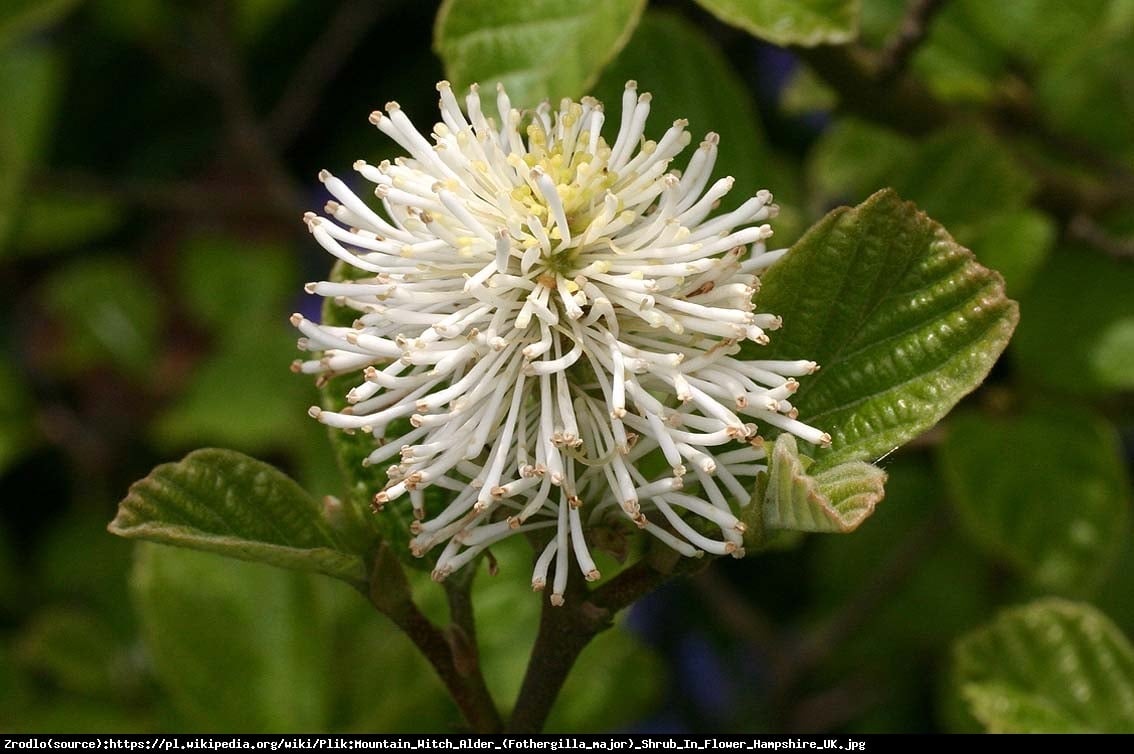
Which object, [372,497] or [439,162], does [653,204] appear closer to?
[439,162]

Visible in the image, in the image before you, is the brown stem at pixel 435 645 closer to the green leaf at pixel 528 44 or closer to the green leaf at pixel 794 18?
the green leaf at pixel 528 44

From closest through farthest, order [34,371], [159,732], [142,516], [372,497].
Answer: [142,516], [372,497], [159,732], [34,371]

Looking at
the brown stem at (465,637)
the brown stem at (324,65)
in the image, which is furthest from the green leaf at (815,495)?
the brown stem at (324,65)

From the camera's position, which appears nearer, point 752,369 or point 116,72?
point 752,369

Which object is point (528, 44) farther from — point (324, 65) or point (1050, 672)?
point (324, 65)

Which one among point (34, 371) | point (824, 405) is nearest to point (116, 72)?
point (34, 371)

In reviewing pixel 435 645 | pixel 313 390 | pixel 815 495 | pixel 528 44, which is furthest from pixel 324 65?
pixel 815 495

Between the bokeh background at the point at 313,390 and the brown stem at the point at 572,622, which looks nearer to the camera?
the brown stem at the point at 572,622
